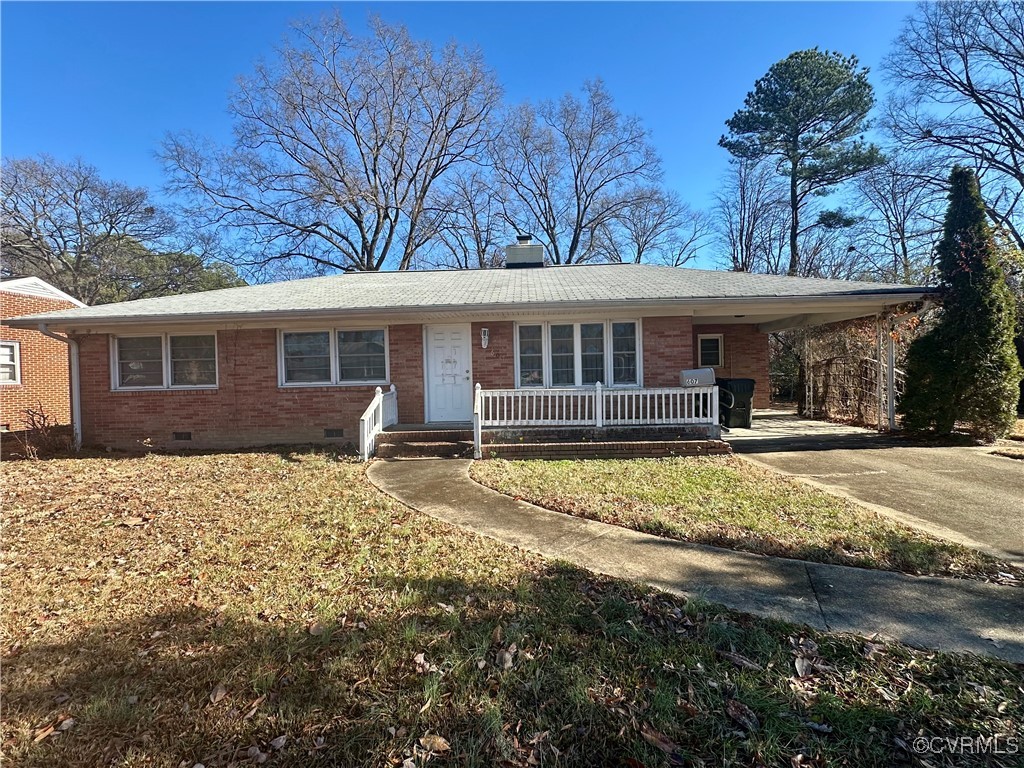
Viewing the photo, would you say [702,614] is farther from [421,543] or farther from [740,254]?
[740,254]

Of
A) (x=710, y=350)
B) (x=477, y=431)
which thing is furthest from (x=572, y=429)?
(x=710, y=350)

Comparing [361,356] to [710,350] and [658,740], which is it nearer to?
[658,740]

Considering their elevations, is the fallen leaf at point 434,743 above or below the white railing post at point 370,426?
below

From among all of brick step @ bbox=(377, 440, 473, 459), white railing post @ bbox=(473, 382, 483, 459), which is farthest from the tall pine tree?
brick step @ bbox=(377, 440, 473, 459)

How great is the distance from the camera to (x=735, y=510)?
17.1 ft

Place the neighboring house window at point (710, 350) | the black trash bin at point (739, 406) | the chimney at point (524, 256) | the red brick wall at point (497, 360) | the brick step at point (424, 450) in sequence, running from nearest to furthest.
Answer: the brick step at point (424, 450) < the red brick wall at point (497, 360) < the black trash bin at point (739, 406) < the neighboring house window at point (710, 350) < the chimney at point (524, 256)

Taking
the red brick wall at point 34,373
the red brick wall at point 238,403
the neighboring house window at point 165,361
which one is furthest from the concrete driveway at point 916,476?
the red brick wall at point 34,373

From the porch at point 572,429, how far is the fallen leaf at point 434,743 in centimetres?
625

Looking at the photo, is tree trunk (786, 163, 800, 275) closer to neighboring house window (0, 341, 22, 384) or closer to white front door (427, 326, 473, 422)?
white front door (427, 326, 473, 422)

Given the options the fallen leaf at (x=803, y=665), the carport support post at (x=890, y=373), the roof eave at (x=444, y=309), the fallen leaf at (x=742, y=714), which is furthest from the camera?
the carport support post at (x=890, y=373)

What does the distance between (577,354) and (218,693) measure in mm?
8667

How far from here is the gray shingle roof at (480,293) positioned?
9125 mm

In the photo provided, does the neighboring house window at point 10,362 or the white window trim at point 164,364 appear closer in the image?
the white window trim at point 164,364

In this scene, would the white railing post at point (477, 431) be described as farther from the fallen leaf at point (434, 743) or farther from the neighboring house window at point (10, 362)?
the neighboring house window at point (10, 362)
